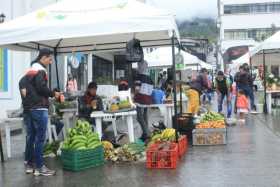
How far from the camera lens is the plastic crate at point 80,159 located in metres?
9.48

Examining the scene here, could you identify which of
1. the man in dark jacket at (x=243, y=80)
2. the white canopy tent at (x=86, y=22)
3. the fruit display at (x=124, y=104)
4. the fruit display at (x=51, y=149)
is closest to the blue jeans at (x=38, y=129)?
the white canopy tent at (x=86, y=22)

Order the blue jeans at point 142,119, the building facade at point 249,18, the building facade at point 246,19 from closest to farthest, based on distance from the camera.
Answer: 1. the blue jeans at point 142,119
2. the building facade at point 246,19
3. the building facade at point 249,18

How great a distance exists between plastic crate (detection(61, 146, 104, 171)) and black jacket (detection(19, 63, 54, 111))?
99cm

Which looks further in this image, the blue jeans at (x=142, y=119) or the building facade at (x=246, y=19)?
the building facade at (x=246, y=19)

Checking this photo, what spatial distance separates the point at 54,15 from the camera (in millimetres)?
10195

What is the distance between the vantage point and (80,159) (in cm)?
955

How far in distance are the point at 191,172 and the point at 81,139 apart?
1953 millimetres

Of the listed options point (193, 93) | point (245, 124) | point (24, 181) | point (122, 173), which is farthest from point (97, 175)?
point (245, 124)

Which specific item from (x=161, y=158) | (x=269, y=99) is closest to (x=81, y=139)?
(x=161, y=158)

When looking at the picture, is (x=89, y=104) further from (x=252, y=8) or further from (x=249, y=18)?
(x=252, y=8)

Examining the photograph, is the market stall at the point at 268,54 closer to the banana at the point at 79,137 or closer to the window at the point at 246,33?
the banana at the point at 79,137

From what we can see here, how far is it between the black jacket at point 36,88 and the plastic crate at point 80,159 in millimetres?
992

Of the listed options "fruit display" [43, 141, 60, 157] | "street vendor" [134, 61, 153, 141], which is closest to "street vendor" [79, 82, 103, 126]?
"fruit display" [43, 141, 60, 157]

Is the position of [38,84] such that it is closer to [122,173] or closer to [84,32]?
[84,32]
